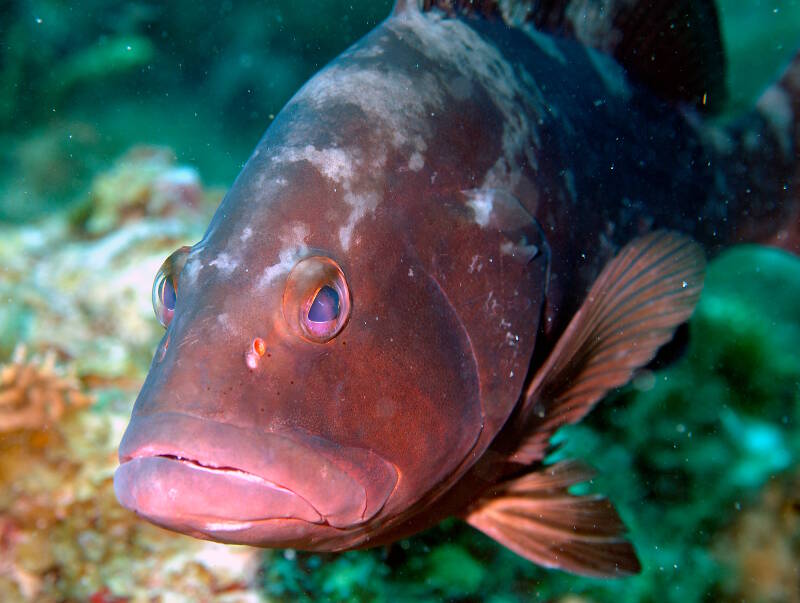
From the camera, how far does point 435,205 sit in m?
2.34

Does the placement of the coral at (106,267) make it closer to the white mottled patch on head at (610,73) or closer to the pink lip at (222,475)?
the pink lip at (222,475)

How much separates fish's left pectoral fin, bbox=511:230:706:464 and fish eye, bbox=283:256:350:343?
1.06 meters

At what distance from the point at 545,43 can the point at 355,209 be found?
6.09 feet

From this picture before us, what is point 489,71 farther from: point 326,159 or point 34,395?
point 34,395

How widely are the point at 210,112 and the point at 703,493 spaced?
11.2 m

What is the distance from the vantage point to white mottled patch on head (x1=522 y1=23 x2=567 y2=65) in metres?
3.26

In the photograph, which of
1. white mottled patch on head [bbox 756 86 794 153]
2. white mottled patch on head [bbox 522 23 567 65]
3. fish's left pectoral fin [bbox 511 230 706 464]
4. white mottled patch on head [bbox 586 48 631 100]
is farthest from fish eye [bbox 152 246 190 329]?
white mottled patch on head [bbox 756 86 794 153]

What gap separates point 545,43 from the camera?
10.9ft

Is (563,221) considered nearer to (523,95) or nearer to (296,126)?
(523,95)

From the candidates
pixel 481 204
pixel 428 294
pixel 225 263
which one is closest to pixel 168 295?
pixel 225 263

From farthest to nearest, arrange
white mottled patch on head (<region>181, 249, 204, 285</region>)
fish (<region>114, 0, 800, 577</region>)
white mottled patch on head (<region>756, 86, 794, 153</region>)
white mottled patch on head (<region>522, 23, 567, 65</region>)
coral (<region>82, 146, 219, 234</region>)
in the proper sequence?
coral (<region>82, 146, 219, 234</region>) → white mottled patch on head (<region>756, 86, 794, 153</region>) → white mottled patch on head (<region>522, 23, 567, 65</region>) → white mottled patch on head (<region>181, 249, 204, 285</region>) → fish (<region>114, 0, 800, 577</region>)

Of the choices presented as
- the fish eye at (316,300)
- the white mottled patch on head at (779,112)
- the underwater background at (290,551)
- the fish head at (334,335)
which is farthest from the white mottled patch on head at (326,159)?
the white mottled patch on head at (779,112)

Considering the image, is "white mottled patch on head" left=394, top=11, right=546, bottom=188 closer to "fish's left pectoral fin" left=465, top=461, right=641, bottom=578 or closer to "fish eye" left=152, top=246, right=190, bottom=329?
"fish eye" left=152, top=246, right=190, bottom=329

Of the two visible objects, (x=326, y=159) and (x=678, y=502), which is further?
(x=678, y=502)
